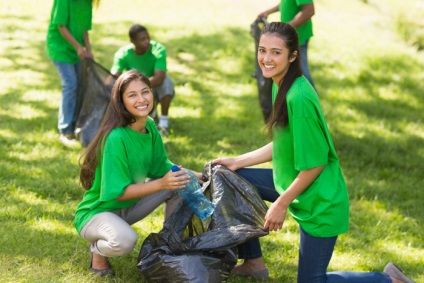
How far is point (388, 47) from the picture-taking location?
9.69 metres

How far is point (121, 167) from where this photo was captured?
381 centimetres

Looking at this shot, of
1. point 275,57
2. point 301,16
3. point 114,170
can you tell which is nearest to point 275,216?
point 275,57

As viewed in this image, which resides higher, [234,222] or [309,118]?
[309,118]

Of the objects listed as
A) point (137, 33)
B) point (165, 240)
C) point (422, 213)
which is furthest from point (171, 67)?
point (165, 240)

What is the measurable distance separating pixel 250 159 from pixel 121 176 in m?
0.75

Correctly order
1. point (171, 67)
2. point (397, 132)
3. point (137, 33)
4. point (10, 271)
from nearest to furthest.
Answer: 1. point (10, 271)
2. point (137, 33)
3. point (397, 132)
4. point (171, 67)

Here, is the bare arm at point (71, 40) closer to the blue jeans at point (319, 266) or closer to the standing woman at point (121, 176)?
the standing woman at point (121, 176)

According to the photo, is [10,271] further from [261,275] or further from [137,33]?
[137,33]

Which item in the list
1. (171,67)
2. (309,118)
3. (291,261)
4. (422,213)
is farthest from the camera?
(171,67)

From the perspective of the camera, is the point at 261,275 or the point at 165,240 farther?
the point at 261,275

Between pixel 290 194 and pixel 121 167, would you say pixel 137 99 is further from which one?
pixel 290 194

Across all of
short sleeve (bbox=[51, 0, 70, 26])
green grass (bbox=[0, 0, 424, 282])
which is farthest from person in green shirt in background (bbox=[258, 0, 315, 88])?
short sleeve (bbox=[51, 0, 70, 26])

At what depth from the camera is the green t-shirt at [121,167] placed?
3.80m

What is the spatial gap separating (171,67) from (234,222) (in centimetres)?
546
